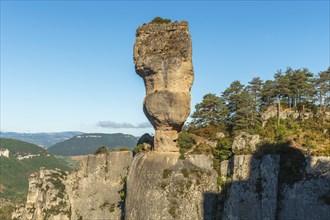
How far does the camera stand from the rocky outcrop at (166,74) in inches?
1833

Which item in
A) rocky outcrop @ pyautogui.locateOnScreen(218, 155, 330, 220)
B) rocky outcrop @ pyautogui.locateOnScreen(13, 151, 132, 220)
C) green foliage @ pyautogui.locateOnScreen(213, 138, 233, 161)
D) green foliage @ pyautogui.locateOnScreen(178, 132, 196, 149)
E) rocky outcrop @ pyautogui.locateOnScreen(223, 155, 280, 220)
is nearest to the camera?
rocky outcrop @ pyautogui.locateOnScreen(218, 155, 330, 220)

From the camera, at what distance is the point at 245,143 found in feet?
145

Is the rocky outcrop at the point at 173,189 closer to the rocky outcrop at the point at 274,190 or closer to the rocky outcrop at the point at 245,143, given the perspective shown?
the rocky outcrop at the point at 274,190

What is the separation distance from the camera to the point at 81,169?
210ft

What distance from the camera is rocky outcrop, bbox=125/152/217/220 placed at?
142ft

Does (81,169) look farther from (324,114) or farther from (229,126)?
(324,114)

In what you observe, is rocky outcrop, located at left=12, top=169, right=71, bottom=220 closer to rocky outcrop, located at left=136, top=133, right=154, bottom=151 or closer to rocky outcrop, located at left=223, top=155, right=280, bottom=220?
rocky outcrop, located at left=136, top=133, right=154, bottom=151

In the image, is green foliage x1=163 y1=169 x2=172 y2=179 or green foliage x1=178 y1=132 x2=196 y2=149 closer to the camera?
green foliage x1=163 y1=169 x2=172 y2=179

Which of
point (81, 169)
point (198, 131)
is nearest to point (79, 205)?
point (81, 169)

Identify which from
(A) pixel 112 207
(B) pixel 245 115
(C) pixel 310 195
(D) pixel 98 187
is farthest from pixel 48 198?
(C) pixel 310 195

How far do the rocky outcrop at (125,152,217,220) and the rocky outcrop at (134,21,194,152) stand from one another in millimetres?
3110

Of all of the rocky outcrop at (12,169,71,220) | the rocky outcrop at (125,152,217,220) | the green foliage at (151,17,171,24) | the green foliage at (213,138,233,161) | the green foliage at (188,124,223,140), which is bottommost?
the rocky outcrop at (12,169,71,220)

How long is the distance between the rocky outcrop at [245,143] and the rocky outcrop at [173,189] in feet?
13.7

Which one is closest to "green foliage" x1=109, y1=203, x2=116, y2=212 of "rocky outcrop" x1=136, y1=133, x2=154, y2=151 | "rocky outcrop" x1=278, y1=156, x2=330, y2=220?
"rocky outcrop" x1=136, y1=133, x2=154, y2=151
